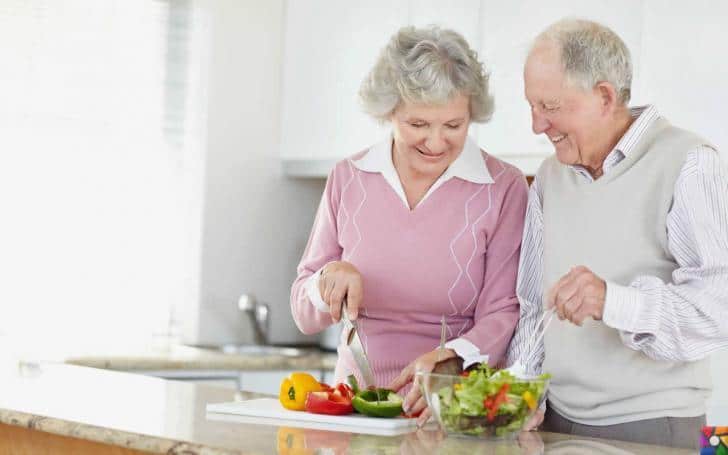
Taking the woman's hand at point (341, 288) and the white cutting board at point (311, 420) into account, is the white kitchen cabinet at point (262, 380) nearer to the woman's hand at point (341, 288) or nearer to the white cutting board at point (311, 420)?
the woman's hand at point (341, 288)

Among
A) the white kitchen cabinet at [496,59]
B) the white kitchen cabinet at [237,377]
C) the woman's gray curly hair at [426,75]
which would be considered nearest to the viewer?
the woman's gray curly hair at [426,75]

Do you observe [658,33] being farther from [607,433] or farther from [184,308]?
[184,308]

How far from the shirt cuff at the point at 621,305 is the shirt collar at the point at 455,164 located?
590 millimetres

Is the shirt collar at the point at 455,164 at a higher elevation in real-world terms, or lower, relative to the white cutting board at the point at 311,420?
higher

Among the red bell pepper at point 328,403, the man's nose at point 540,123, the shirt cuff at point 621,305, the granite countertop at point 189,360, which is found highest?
the man's nose at point 540,123

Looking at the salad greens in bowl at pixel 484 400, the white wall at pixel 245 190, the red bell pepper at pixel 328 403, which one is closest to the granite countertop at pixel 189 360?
the white wall at pixel 245 190

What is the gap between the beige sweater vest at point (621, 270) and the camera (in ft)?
6.01

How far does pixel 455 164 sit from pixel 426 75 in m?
0.22

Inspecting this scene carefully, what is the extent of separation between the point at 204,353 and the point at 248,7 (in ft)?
4.44

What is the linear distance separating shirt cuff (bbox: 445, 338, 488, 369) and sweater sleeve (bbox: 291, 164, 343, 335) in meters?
0.33

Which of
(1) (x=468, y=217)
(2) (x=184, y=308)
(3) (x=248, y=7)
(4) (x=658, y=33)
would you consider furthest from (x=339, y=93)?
(1) (x=468, y=217)

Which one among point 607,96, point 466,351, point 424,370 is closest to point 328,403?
point 424,370

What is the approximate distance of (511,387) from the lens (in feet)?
5.42

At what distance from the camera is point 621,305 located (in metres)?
1.70
